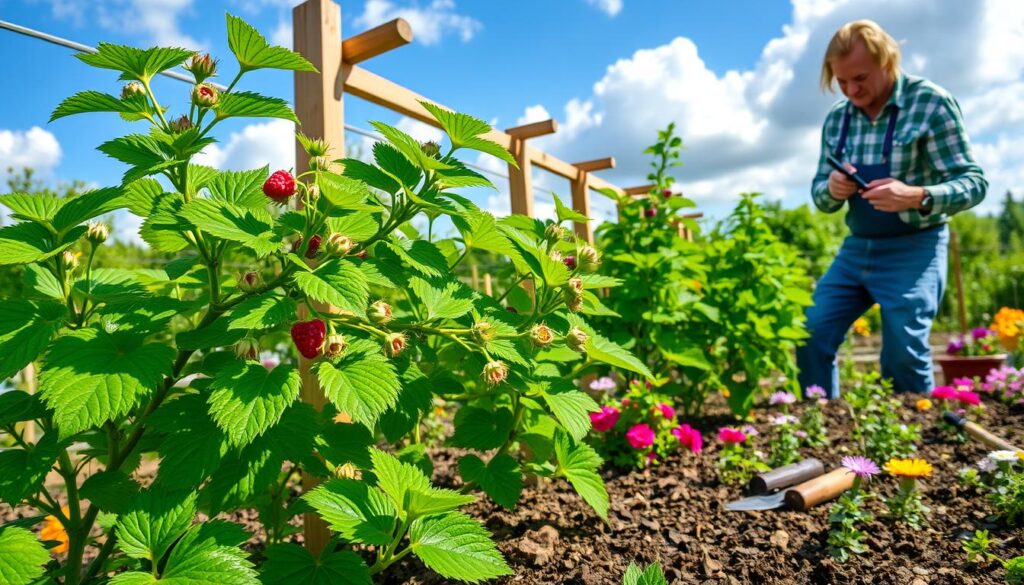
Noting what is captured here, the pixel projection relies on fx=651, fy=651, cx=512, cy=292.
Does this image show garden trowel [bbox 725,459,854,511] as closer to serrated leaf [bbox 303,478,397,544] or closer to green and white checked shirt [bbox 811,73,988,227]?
serrated leaf [bbox 303,478,397,544]

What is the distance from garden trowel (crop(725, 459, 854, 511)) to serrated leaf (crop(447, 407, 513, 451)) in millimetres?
831

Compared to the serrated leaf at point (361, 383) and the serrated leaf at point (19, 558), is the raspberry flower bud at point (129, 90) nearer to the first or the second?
the serrated leaf at point (361, 383)

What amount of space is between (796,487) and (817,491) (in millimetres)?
59

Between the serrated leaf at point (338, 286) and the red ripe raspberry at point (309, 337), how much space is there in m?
0.08

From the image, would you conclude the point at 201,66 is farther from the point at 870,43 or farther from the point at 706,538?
the point at 870,43

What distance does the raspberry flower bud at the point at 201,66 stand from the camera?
1.00m

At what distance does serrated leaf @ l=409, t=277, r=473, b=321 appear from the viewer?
110 cm

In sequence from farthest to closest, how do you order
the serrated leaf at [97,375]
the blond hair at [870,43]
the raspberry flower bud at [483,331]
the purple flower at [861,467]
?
the blond hair at [870,43], the purple flower at [861,467], the raspberry flower bud at [483,331], the serrated leaf at [97,375]

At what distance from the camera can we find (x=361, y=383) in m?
0.95

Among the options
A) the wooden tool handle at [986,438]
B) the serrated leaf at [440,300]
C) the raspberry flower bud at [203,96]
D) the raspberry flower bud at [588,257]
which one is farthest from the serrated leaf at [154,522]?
the wooden tool handle at [986,438]

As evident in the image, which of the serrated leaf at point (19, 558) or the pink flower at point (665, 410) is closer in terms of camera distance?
the serrated leaf at point (19, 558)

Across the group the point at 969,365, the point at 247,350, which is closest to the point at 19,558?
the point at 247,350

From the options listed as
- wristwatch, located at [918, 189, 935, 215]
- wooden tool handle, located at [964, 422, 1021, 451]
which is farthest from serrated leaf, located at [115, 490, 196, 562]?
wristwatch, located at [918, 189, 935, 215]

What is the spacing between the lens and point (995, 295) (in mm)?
11727
